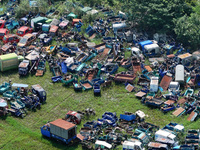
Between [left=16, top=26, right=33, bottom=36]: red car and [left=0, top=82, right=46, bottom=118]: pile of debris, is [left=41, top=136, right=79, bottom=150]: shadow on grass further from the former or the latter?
[left=16, top=26, right=33, bottom=36]: red car

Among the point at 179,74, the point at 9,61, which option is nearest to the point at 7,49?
the point at 9,61

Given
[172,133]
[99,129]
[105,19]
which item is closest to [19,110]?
[99,129]

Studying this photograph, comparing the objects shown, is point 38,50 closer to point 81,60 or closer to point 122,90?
point 81,60

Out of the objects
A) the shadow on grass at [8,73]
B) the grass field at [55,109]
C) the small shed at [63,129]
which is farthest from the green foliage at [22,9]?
the small shed at [63,129]

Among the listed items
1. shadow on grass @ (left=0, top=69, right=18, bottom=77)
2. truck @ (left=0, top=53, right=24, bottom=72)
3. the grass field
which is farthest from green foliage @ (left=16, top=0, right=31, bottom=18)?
the grass field

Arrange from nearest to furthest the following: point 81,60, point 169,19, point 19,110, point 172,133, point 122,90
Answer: point 172,133
point 19,110
point 122,90
point 81,60
point 169,19

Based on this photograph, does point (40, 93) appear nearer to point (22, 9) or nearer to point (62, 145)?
point (62, 145)
